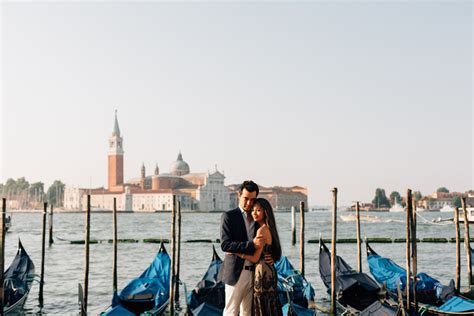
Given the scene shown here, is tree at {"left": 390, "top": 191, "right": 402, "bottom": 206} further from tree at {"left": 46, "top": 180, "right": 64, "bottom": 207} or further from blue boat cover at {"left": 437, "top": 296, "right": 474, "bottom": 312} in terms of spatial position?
blue boat cover at {"left": 437, "top": 296, "right": 474, "bottom": 312}

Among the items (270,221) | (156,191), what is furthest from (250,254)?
(156,191)

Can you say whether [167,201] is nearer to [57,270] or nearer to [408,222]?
[57,270]

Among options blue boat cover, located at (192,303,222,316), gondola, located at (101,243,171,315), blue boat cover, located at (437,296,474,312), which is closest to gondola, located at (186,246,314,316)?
blue boat cover, located at (192,303,222,316)

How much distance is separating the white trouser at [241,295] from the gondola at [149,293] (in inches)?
149

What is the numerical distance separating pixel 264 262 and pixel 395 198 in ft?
329

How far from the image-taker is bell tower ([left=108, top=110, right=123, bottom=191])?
88.6 m

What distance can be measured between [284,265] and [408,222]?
80.5 inches

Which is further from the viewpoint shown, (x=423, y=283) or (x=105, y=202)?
(x=105, y=202)

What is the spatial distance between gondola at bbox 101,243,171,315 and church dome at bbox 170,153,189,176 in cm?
8920

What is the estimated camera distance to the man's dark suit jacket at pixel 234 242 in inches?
134

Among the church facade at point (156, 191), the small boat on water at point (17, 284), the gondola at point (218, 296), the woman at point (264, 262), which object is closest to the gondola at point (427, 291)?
the gondola at point (218, 296)

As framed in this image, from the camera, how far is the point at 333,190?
8.81 m

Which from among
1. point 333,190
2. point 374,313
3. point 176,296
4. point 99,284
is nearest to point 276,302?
point 374,313

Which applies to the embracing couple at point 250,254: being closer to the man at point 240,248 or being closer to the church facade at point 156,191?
the man at point 240,248
